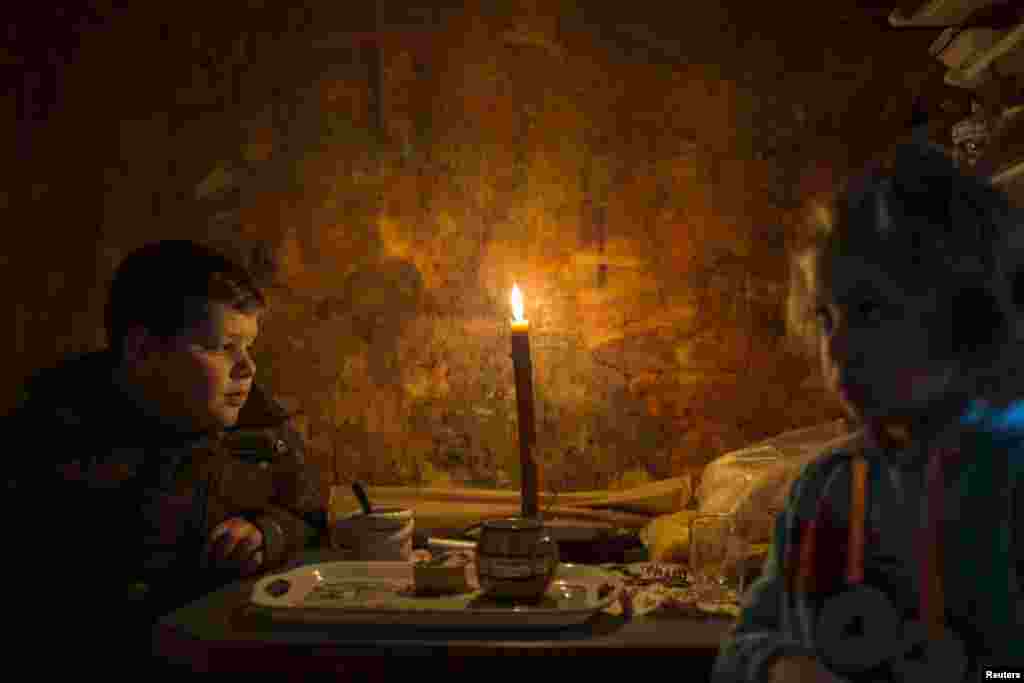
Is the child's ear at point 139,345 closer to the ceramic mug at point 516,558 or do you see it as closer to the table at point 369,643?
the table at point 369,643

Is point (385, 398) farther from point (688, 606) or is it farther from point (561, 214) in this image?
point (688, 606)

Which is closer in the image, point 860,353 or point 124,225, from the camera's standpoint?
point 860,353

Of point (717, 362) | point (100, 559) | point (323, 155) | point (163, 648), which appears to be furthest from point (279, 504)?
point (717, 362)

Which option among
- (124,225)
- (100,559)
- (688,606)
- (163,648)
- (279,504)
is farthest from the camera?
(124,225)

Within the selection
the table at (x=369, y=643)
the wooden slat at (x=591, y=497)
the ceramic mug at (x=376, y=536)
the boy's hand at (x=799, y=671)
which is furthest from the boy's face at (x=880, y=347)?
the wooden slat at (x=591, y=497)

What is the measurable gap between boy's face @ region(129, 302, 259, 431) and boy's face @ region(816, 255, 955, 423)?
4.29 feet

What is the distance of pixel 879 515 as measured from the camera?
744 mm

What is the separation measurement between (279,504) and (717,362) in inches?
60.8

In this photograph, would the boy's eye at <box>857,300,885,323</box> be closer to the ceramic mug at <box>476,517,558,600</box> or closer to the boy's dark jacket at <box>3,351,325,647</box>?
the ceramic mug at <box>476,517,558,600</box>

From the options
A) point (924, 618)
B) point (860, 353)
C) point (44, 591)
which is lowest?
point (44, 591)

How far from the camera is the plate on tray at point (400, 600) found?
1.11 meters

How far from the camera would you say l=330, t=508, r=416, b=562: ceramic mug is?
1.51 m

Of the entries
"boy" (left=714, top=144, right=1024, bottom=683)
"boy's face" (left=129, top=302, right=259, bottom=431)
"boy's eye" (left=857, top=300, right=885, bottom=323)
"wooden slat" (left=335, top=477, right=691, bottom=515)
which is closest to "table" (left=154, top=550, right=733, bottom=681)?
"boy" (left=714, top=144, right=1024, bottom=683)

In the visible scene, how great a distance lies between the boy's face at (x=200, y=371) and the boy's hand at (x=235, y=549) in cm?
31
